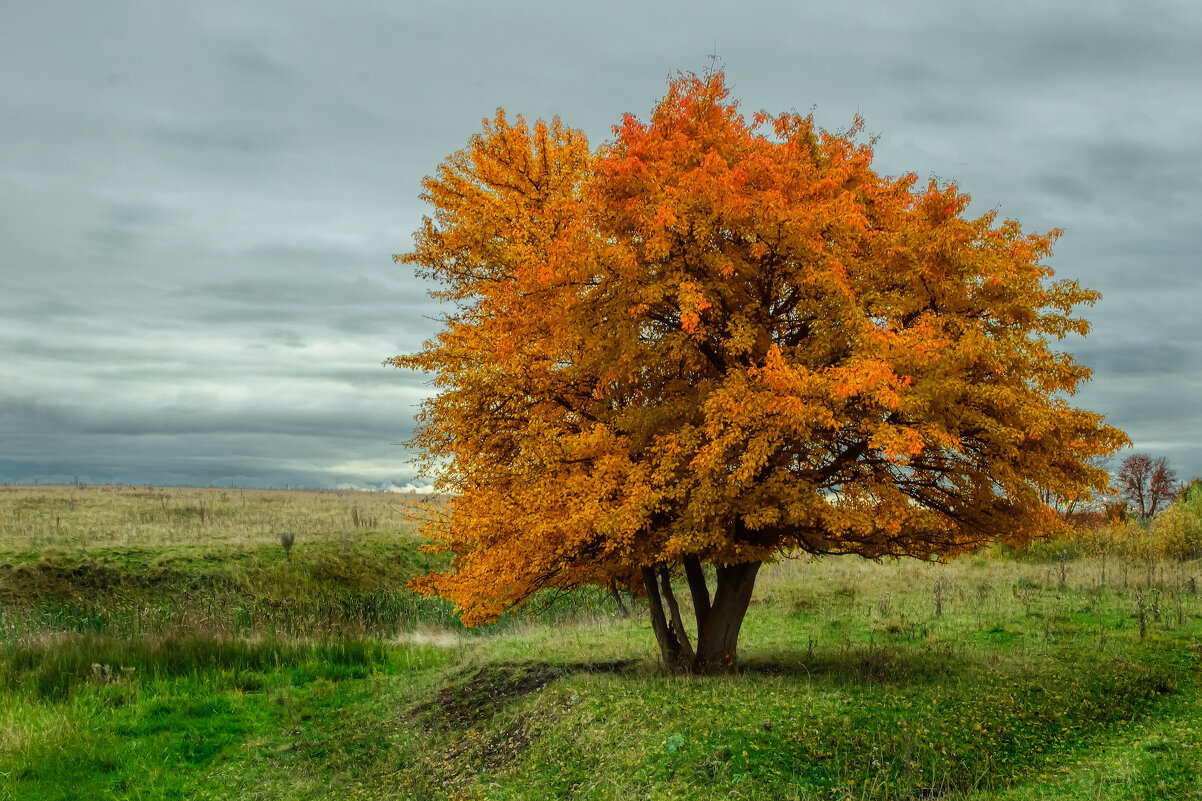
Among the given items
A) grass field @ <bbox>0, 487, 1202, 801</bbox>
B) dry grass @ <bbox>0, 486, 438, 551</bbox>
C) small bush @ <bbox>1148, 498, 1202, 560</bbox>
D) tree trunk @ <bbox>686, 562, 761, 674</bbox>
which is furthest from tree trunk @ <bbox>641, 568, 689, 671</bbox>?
small bush @ <bbox>1148, 498, 1202, 560</bbox>

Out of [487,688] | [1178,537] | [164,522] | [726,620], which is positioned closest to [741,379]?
[726,620]

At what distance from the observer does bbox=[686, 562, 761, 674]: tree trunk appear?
16.2 metres

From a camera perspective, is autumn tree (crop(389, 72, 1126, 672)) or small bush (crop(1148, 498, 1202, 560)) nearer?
autumn tree (crop(389, 72, 1126, 672))

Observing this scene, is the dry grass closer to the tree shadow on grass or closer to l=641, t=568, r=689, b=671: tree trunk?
l=641, t=568, r=689, b=671: tree trunk

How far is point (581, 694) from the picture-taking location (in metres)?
13.8

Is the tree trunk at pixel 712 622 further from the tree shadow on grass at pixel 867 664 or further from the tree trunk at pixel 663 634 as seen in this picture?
the tree shadow on grass at pixel 867 664

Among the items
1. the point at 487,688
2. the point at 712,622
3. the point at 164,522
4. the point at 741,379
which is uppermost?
the point at 741,379

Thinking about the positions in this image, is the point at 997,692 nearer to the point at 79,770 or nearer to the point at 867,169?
the point at 867,169

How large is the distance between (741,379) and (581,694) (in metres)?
6.12

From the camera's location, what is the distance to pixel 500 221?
1897 cm

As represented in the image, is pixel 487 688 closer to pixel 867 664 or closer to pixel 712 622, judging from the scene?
pixel 712 622

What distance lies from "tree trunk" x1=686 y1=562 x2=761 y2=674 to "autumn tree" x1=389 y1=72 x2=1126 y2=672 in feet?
0.18

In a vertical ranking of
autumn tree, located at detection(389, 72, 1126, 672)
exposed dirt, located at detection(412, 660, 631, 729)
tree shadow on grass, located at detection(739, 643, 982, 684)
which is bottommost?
exposed dirt, located at detection(412, 660, 631, 729)

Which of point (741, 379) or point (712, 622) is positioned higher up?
point (741, 379)
